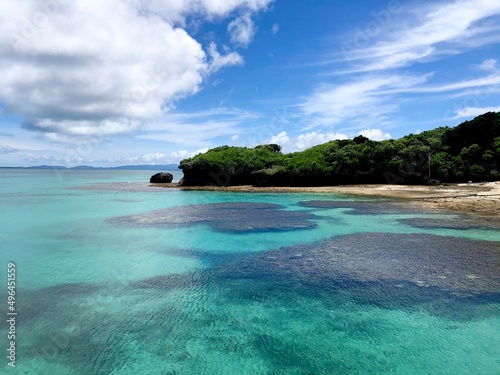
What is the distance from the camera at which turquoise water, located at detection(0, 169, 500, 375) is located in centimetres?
754

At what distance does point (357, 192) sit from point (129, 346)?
4110 cm

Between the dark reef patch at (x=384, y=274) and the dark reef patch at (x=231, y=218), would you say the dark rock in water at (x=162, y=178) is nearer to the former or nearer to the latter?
the dark reef patch at (x=231, y=218)

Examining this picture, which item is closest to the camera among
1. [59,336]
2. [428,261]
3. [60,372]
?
[60,372]

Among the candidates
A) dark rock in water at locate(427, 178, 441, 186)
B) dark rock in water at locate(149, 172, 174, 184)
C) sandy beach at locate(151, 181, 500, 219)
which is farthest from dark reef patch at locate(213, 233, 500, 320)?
dark rock in water at locate(149, 172, 174, 184)

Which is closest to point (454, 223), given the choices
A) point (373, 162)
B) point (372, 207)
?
point (372, 207)

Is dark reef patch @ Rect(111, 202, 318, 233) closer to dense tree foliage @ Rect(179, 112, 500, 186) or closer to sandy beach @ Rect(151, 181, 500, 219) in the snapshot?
sandy beach @ Rect(151, 181, 500, 219)

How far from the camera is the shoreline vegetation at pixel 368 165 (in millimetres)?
49312

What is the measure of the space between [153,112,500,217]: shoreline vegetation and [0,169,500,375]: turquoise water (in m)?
28.7

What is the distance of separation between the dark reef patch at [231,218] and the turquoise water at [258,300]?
1866mm

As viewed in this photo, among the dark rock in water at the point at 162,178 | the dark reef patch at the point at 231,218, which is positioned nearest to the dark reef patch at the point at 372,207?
the dark reef patch at the point at 231,218

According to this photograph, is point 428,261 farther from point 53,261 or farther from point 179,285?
point 53,261

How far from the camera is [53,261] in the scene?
1523 centimetres

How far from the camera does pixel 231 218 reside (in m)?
26.5

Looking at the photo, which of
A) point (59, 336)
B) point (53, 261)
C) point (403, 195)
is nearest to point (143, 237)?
point (53, 261)
